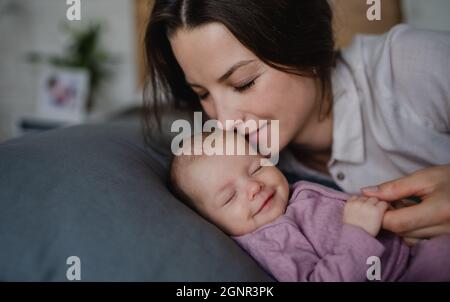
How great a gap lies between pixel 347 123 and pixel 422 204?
0.50 metres

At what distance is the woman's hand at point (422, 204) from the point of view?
30.2 inches

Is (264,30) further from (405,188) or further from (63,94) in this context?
(63,94)

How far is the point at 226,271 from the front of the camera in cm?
67

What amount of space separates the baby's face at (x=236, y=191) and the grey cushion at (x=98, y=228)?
0.15 metres

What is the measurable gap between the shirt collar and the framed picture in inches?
95.4

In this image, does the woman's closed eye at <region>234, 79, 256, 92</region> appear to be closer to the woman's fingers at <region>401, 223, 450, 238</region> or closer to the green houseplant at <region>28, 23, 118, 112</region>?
the woman's fingers at <region>401, 223, 450, 238</region>

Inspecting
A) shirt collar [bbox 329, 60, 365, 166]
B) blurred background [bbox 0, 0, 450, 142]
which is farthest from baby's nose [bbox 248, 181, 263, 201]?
blurred background [bbox 0, 0, 450, 142]

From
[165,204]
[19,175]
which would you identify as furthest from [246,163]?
[19,175]

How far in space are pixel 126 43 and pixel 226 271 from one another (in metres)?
3.23


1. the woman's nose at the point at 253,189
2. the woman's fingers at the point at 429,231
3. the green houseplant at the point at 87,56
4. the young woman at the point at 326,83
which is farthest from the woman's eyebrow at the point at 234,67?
the green houseplant at the point at 87,56

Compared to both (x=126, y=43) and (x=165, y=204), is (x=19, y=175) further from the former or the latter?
(x=126, y=43)

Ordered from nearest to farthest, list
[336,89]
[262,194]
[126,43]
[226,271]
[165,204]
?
[226,271], [165,204], [262,194], [336,89], [126,43]

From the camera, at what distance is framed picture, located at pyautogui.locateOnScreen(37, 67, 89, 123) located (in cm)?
312
